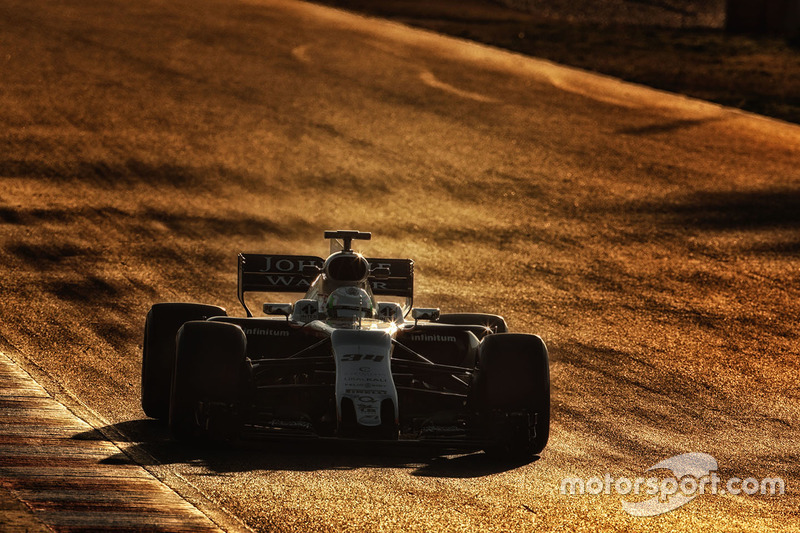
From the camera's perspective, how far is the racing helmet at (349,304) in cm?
1183

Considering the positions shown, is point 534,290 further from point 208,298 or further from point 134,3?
point 134,3

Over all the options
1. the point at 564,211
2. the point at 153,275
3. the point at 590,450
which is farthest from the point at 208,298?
the point at 564,211

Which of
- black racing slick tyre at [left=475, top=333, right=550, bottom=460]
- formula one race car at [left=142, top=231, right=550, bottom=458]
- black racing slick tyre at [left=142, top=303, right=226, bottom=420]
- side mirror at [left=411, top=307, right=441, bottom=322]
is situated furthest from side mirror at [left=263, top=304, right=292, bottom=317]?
black racing slick tyre at [left=475, top=333, right=550, bottom=460]

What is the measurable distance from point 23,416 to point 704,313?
37.6ft

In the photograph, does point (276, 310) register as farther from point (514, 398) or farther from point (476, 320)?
point (514, 398)

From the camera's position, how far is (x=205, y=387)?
1064 centimetres

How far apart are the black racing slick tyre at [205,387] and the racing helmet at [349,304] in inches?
51.5

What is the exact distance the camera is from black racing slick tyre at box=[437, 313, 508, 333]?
526 inches

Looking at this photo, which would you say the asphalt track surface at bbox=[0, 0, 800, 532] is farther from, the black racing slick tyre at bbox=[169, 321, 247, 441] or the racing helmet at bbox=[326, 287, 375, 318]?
the racing helmet at bbox=[326, 287, 375, 318]

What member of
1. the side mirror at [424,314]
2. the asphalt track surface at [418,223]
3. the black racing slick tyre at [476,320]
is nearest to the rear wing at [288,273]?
the black racing slick tyre at [476,320]

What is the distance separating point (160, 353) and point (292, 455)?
2001 mm

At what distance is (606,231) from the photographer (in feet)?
82.5
